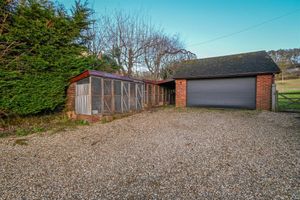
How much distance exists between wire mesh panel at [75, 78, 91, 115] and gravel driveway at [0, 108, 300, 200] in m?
2.76

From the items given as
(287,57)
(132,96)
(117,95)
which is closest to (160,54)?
(132,96)

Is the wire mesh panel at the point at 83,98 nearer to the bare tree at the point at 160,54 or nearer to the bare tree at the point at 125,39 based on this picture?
the bare tree at the point at 125,39

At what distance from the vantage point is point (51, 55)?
8398 mm

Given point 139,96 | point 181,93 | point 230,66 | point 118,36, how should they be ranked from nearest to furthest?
point 139,96
point 230,66
point 181,93
point 118,36

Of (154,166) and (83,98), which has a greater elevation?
(83,98)

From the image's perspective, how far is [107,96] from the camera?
355 inches

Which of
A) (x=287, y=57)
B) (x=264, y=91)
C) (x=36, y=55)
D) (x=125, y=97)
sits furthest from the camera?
(x=287, y=57)

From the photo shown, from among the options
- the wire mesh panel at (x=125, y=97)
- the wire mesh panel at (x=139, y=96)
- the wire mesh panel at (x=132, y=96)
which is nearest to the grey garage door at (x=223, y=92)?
the wire mesh panel at (x=139, y=96)

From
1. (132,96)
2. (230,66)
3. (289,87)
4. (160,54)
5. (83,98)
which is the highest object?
(160,54)

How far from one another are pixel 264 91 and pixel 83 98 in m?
10.4

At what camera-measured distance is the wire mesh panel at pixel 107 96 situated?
29.2 feet

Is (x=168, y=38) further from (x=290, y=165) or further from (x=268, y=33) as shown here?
(x=290, y=165)

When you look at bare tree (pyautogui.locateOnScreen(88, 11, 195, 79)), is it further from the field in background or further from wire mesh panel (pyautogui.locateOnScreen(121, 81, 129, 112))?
the field in background

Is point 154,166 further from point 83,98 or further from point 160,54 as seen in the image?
point 160,54
